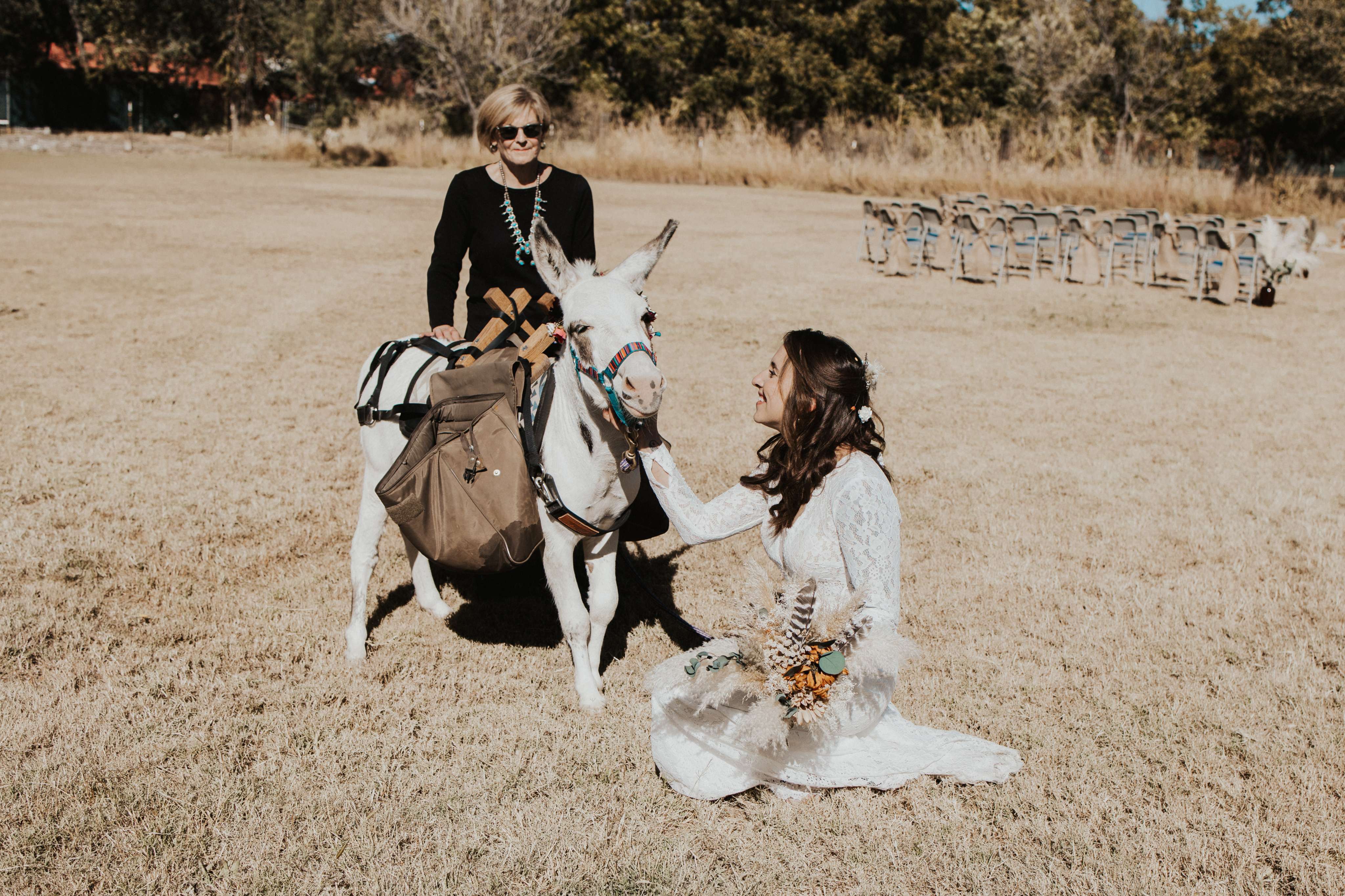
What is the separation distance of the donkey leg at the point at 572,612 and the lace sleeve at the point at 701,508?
1.95 ft

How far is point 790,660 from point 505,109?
108 inches

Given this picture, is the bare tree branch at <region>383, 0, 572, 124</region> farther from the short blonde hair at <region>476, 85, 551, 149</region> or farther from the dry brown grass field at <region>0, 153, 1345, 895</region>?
the short blonde hair at <region>476, 85, 551, 149</region>

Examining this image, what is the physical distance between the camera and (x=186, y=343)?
10984 mm

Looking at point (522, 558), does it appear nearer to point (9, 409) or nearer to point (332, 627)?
point (332, 627)

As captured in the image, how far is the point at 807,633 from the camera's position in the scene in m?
3.00

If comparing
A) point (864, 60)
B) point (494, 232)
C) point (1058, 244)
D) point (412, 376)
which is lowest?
point (412, 376)

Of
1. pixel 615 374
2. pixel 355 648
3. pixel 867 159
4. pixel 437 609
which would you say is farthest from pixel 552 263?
pixel 867 159

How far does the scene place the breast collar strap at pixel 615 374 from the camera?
314 centimetres

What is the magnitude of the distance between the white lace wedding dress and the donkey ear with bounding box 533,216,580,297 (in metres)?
0.68

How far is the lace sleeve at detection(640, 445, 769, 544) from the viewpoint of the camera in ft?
11.4

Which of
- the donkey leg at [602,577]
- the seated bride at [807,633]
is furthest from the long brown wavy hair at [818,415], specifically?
the donkey leg at [602,577]

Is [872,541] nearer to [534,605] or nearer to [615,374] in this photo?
[615,374]

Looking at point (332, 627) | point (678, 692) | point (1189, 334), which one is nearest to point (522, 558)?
point (678, 692)

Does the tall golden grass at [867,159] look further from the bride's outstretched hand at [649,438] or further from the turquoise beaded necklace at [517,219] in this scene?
the bride's outstretched hand at [649,438]
